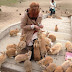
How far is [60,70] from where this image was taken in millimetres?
3508

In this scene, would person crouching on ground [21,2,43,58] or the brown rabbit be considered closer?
the brown rabbit

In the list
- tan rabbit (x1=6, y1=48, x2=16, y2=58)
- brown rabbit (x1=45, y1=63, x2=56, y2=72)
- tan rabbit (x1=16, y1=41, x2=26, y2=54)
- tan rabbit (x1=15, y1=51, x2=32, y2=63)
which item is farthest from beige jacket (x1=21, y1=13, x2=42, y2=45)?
brown rabbit (x1=45, y1=63, x2=56, y2=72)

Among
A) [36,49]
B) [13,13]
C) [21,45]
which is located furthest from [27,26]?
[13,13]

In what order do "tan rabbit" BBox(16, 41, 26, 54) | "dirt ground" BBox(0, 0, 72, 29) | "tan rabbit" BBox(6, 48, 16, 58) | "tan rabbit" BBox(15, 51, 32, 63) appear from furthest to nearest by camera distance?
"dirt ground" BBox(0, 0, 72, 29)
"tan rabbit" BBox(6, 48, 16, 58)
"tan rabbit" BBox(16, 41, 26, 54)
"tan rabbit" BBox(15, 51, 32, 63)

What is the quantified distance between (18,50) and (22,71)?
2.35 feet

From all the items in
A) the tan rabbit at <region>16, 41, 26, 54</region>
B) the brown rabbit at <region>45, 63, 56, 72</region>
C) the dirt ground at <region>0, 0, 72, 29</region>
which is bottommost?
the brown rabbit at <region>45, 63, 56, 72</region>

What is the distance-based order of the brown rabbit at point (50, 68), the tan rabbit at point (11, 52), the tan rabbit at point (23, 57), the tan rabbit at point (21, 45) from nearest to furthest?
the brown rabbit at point (50, 68) < the tan rabbit at point (23, 57) < the tan rabbit at point (21, 45) < the tan rabbit at point (11, 52)

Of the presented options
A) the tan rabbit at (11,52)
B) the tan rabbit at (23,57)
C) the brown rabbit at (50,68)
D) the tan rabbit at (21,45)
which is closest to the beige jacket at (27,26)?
the tan rabbit at (21,45)

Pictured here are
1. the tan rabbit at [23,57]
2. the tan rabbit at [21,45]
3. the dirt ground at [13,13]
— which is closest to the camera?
the tan rabbit at [23,57]

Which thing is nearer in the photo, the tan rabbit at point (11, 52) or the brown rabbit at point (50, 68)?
the brown rabbit at point (50, 68)

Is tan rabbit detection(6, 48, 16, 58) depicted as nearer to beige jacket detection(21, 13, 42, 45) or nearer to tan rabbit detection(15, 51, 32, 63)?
tan rabbit detection(15, 51, 32, 63)

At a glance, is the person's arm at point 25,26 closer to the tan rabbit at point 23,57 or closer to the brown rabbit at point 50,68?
the tan rabbit at point 23,57

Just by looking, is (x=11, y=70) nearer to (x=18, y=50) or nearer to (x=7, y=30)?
→ (x=18, y=50)

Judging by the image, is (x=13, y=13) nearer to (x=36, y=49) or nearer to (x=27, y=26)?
(x=27, y=26)
